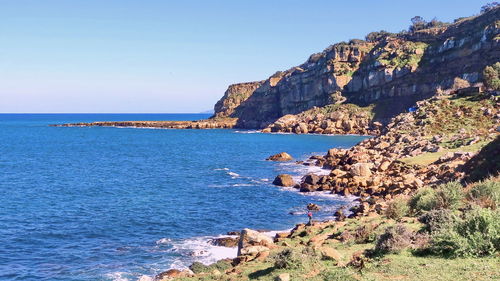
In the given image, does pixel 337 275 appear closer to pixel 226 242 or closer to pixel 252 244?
pixel 252 244

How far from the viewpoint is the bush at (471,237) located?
48.6 feet

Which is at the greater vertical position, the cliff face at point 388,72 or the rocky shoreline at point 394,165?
the cliff face at point 388,72

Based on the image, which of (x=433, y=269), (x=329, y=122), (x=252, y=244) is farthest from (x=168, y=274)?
(x=329, y=122)

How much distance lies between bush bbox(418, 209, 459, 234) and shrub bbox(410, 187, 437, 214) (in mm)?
3444

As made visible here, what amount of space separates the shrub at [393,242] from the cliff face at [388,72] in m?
109

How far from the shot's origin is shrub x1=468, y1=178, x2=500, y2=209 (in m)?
20.1

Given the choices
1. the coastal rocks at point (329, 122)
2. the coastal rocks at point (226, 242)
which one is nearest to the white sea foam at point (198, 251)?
the coastal rocks at point (226, 242)

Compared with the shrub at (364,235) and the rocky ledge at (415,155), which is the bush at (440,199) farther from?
the rocky ledge at (415,155)

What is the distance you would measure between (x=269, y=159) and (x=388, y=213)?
179 feet

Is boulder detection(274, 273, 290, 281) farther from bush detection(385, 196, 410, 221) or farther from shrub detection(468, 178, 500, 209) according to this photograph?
bush detection(385, 196, 410, 221)

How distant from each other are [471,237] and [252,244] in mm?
12761

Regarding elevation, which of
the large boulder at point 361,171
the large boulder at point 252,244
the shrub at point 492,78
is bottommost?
the large boulder at point 252,244

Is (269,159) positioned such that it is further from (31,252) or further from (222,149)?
(31,252)

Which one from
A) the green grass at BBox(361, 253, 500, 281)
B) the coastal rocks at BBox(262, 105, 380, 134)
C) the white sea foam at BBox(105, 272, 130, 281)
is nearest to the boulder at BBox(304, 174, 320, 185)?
the white sea foam at BBox(105, 272, 130, 281)
